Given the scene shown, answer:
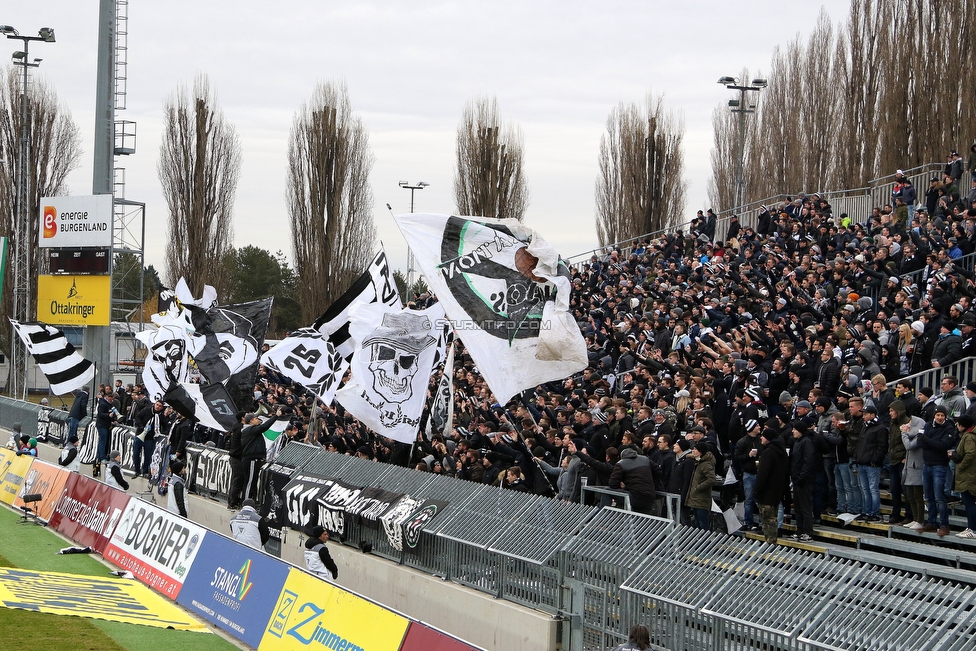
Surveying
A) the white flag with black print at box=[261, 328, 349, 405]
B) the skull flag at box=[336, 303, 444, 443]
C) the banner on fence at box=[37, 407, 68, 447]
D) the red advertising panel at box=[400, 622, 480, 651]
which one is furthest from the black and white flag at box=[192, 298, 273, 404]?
the banner on fence at box=[37, 407, 68, 447]

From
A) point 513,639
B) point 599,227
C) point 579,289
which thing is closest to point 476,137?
point 599,227

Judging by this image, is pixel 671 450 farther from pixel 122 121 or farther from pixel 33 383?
pixel 33 383

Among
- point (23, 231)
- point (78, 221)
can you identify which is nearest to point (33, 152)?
point (23, 231)

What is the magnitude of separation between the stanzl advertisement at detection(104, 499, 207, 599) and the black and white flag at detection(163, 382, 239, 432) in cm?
185

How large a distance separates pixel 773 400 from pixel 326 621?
7636 millimetres

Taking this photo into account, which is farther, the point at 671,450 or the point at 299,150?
the point at 299,150

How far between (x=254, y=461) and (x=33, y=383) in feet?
168

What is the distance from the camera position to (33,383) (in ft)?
220

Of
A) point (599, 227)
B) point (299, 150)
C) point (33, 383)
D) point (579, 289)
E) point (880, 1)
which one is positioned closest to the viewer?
point (579, 289)

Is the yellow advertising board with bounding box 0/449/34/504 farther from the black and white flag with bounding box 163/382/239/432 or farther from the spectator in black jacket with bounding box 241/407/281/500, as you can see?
the spectator in black jacket with bounding box 241/407/281/500

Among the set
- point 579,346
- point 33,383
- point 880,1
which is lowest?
point 33,383

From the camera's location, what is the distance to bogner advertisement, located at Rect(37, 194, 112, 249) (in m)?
34.0

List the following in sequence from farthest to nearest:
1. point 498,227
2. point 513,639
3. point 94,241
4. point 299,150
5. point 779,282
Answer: point 299,150, point 94,241, point 779,282, point 498,227, point 513,639

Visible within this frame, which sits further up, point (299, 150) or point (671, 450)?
point (299, 150)
